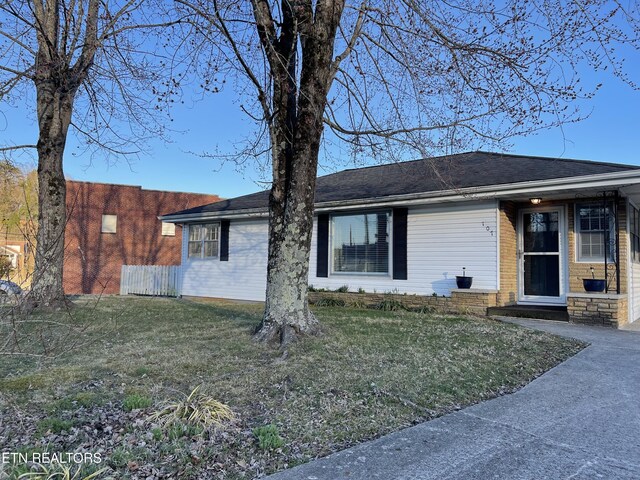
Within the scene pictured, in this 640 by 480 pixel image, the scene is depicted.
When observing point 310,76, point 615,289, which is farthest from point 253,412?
point 615,289

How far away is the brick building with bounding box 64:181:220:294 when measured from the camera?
25266 millimetres

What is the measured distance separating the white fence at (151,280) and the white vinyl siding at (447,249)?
854cm

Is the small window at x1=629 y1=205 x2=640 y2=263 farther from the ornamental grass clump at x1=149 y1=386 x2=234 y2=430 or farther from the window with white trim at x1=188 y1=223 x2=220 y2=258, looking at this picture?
the window with white trim at x1=188 y1=223 x2=220 y2=258

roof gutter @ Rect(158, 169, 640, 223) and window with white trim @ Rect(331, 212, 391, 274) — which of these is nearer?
roof gutter @ Rect(158, 169, 640, 223)

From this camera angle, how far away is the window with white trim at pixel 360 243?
1183 cm

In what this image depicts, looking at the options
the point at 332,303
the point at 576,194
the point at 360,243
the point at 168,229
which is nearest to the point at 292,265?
the point at 332,303

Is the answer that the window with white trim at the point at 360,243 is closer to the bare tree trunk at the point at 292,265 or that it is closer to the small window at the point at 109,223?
the bare tree trunk at the point at 292,265

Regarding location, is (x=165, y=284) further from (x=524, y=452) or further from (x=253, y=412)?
(x=524, y=452)

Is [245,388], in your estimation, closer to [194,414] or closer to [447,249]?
[194,414]

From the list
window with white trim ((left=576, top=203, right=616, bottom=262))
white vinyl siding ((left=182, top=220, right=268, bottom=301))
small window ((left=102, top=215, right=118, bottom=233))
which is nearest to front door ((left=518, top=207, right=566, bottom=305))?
window with white trim ((left=576, top=203, right=616, bottom=262))

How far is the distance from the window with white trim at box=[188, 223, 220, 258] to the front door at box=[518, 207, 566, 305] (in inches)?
386

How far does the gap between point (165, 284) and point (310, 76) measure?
43.4ft

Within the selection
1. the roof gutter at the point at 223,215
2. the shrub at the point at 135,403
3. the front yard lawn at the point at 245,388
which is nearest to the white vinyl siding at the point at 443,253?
the roof gutter at the point at 223,215

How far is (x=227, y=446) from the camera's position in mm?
3096
